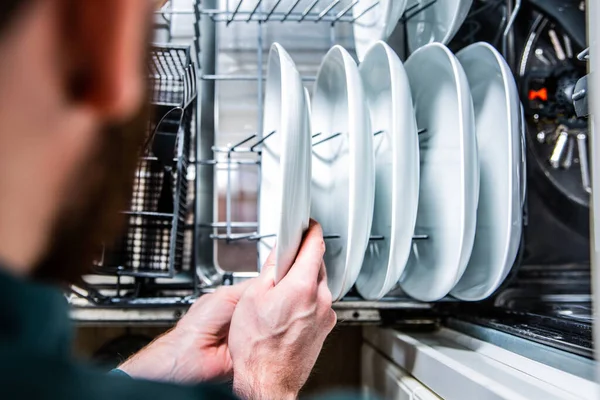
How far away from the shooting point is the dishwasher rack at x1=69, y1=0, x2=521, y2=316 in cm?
99

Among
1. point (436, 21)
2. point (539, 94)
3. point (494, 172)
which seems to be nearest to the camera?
point (494, 172)

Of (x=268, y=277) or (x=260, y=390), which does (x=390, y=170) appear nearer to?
(x=268, y=277)

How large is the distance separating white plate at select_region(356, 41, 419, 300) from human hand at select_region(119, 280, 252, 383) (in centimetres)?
21

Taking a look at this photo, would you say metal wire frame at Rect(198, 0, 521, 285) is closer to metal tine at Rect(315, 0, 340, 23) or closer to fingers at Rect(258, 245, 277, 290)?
metal tine at Rect(315, 0, 340, 23)

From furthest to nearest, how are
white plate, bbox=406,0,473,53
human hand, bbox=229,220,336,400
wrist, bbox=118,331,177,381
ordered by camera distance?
white plate, bbox=406,0,473,53
wrist, bbox=118,331,177,381
human hand, bbox=229,220,336,400

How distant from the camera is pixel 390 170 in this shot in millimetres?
904

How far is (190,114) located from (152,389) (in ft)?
2.87

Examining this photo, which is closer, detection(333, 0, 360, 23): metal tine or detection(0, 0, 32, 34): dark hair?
detection(0, 0, 32, 34): dark hair

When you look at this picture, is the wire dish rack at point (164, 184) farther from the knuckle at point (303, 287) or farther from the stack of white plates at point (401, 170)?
the knuckle at point (303, 287)

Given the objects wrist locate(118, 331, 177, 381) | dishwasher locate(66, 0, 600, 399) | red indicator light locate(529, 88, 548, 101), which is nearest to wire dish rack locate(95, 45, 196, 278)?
dishwasher locate(66, 0, 600, 399)

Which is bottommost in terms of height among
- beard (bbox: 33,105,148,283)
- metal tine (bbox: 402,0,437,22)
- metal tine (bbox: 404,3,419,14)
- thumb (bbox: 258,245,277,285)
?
thumb (bbox: 258,245,277,285)

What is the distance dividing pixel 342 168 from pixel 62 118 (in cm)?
75

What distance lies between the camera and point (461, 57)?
96 centimetres

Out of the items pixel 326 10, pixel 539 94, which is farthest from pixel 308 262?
pixel 539 94
